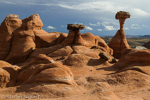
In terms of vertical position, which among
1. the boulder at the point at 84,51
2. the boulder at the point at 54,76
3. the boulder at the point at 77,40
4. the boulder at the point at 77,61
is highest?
the boulder at the point at 77,40

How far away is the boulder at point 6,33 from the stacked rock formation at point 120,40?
1464 cm

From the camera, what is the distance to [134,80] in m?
8.27

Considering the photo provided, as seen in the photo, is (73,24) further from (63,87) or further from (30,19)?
(63,87)

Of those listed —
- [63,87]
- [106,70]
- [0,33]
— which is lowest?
[106,70]

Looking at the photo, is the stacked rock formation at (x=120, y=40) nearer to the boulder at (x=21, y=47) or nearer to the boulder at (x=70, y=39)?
the boulder at (x=70, y=39)

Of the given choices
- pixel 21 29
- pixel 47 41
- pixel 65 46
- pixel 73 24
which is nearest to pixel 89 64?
pixel 65 46

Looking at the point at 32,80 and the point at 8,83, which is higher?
the point at 32,80

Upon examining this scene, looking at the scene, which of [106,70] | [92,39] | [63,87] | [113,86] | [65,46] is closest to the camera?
[63,87]

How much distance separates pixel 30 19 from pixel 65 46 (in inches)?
264

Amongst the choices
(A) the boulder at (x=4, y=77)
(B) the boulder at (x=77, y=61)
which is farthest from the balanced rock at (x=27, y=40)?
(A) the boulder at (x=4, y=77)

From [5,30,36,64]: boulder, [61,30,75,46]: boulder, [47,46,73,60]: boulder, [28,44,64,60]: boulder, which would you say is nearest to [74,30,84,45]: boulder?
[61,30,75,46]: boulder

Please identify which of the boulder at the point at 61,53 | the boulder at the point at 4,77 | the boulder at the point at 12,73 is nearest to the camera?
the boulder at the point at 4,77

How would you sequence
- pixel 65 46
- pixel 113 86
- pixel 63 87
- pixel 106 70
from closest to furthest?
pixel 63 87 < pixel 113 86 < pixel 106 70 < pixel 65 46

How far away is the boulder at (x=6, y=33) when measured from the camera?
18062 millimetres
